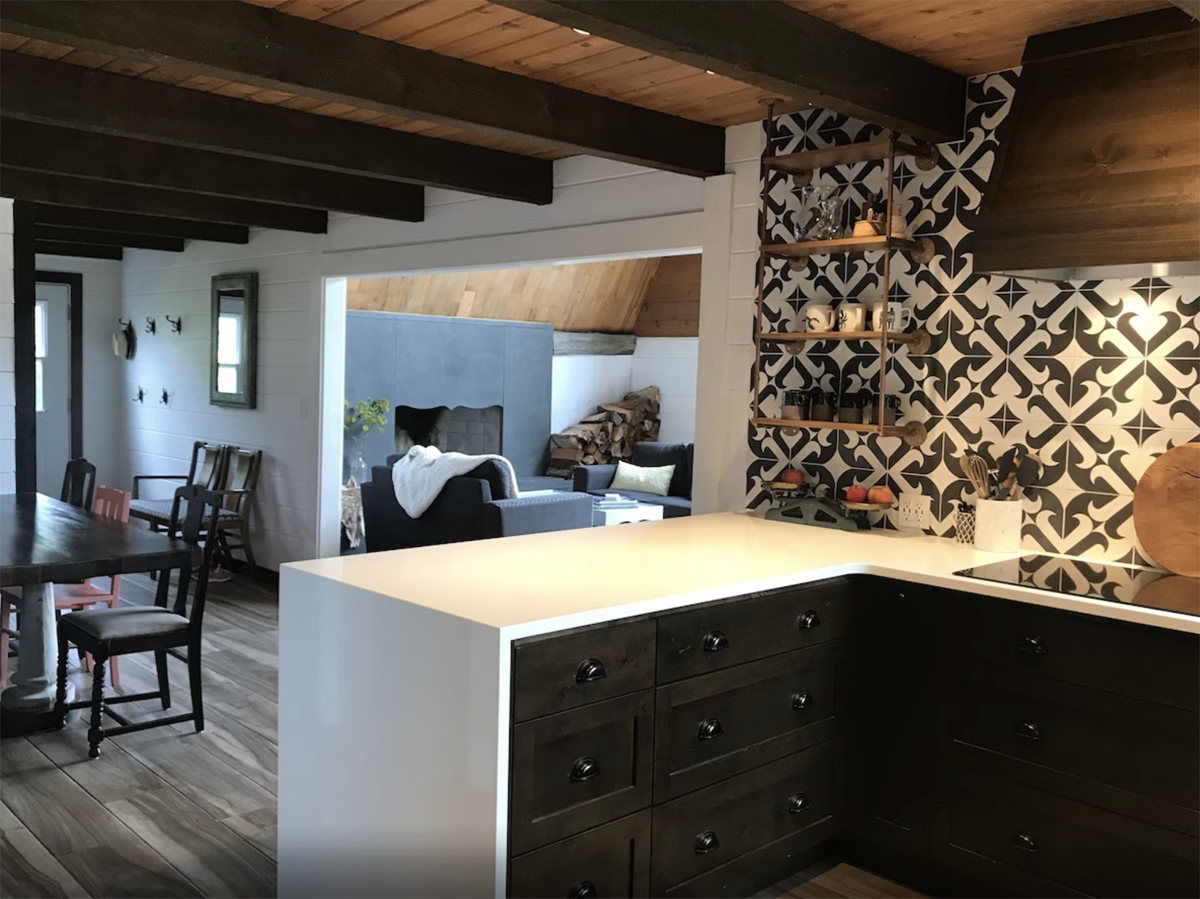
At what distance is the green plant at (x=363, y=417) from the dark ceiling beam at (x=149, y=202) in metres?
1.95

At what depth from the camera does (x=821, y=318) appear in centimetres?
356

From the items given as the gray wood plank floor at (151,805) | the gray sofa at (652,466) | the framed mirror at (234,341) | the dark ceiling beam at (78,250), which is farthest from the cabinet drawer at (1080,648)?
the dark ceiling beam at (78,250)

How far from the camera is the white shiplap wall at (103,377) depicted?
28.4 ft

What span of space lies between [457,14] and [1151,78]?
178 centimetres

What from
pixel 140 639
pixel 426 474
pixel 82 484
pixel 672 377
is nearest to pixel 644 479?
pixel 672 377

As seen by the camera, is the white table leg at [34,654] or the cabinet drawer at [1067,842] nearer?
the cabinet drawer at [1067,842]

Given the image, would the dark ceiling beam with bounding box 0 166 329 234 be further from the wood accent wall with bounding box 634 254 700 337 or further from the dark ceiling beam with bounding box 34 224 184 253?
the wood accent wall with bounding box 634 254 700 337

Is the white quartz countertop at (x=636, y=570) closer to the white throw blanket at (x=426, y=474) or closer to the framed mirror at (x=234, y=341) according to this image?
the white throw blanket at (x=426, y=474)

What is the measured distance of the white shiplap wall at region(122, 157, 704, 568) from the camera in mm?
4500

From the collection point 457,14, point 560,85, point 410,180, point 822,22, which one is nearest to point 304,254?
point 410,180

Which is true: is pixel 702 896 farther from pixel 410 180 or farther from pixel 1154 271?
pixel 410 180

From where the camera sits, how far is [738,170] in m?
3.99

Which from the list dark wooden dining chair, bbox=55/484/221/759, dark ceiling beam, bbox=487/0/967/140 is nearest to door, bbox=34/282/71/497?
dark wooden dining chair, bbox=55/484/221/759

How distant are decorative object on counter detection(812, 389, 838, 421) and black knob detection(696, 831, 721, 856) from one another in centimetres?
145
